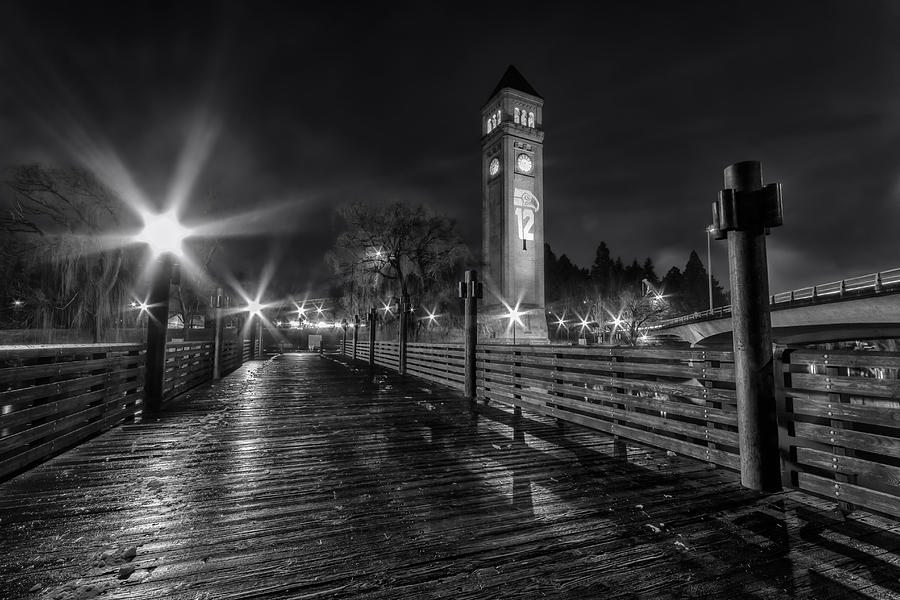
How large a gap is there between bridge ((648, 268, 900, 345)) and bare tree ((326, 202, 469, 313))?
22.3 meters

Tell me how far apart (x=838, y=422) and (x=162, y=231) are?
9992 mm

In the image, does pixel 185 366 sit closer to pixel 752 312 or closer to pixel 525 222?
pixel 752 312

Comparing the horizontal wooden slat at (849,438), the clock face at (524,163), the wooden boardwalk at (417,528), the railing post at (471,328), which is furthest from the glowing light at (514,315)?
the horizontal wooden slat at (849,438)

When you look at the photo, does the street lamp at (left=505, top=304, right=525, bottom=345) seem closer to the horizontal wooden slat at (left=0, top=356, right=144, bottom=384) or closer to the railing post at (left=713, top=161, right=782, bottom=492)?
the horizontal wooden slat at (left=0, top=356, right=144, bottom=384)

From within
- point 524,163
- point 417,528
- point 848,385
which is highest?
point 524,163

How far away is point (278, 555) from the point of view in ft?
8.25

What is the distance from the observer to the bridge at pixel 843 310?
22188 millimetres

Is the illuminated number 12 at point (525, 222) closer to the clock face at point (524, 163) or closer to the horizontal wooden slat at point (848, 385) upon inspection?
the clock face at point (524, 163)

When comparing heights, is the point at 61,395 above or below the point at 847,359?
below

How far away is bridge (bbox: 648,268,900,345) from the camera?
874 inches

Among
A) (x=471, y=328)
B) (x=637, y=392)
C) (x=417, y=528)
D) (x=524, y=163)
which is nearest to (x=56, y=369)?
(x=417, y=528)

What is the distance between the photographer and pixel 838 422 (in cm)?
322

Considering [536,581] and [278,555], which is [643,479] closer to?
[536,581]

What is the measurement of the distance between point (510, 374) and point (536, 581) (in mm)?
5476
